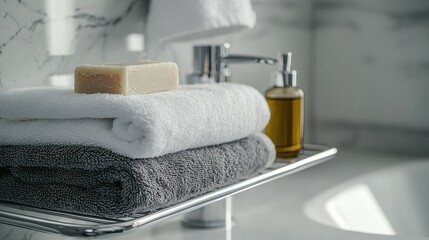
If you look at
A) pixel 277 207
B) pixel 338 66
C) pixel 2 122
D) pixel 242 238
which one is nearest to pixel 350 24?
pixel 338 66

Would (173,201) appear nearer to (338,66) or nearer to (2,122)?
(2,122)

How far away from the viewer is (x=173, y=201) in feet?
2.34

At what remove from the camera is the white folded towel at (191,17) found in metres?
1.00

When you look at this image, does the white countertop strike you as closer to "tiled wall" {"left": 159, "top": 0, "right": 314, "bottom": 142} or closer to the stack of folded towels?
the stack of folded towels

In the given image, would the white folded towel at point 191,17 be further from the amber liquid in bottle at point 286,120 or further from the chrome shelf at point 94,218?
the chrome shelf at point 94,218

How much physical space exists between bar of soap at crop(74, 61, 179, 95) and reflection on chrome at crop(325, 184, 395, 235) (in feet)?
1.66

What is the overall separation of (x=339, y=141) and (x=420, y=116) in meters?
0.21

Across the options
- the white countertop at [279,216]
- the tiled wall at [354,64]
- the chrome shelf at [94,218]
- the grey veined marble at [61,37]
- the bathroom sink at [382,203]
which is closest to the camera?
the chrome shelf at [94,218]

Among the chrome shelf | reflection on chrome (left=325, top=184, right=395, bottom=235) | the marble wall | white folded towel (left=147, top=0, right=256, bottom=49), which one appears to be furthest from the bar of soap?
the marble wall

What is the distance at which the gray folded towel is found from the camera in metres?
0.67

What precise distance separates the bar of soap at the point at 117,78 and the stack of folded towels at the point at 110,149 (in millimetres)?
16

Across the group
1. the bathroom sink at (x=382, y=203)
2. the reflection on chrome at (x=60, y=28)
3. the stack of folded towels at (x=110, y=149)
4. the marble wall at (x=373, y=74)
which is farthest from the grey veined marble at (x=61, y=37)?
the marble wall at (x=373, y=74)

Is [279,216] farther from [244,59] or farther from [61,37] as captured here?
[61,37]

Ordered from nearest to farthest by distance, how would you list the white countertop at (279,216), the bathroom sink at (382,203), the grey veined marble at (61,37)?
the grey veined marble at (61,37) → the white countertop at (279,216) → the bathroom sink at (382,203)
